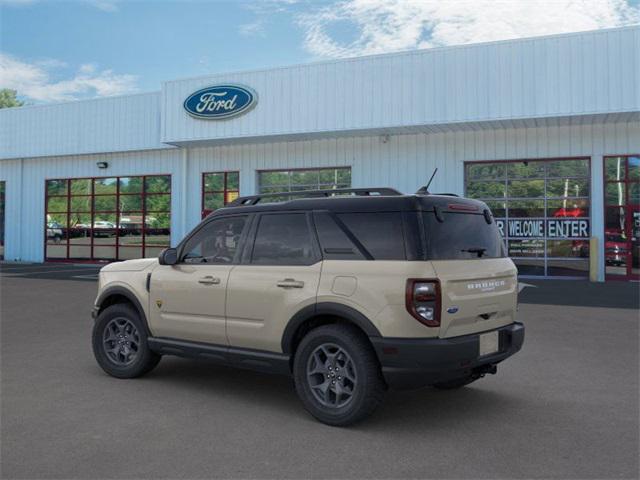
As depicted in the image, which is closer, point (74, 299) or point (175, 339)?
point (175, 339)

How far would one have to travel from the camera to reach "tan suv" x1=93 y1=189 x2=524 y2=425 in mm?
4324

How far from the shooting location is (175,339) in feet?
18.6

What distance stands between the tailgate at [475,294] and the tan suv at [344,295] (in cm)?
1

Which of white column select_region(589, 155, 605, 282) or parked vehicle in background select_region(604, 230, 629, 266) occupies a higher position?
white column select_region(589, 155, 605, 282)

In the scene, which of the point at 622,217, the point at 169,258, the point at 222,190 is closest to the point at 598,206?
the point at 622,217

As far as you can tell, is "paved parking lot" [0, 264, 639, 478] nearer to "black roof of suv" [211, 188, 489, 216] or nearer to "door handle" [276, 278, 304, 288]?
"door handle" [276, 278, 304, 288]

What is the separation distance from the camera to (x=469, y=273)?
4.55 metres

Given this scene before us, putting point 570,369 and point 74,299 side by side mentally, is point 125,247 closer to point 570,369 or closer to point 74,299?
point 74,299

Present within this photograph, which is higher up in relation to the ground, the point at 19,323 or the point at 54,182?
the point at 54,182

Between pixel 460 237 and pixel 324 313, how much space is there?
1.22 meters

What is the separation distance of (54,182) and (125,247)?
16.1ft

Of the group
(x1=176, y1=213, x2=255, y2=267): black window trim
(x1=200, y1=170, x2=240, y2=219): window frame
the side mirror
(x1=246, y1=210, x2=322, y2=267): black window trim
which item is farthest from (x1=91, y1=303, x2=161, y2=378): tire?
(x1=200, y1=170, x2=240, y2=219): window frame

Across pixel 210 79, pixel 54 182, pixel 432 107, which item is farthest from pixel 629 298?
pixel 54 182

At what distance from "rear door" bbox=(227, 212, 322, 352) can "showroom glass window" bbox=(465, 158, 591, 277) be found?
14.3 metres
